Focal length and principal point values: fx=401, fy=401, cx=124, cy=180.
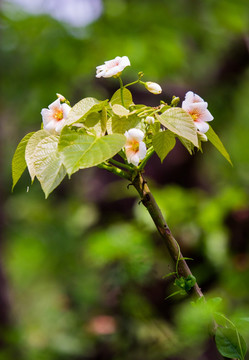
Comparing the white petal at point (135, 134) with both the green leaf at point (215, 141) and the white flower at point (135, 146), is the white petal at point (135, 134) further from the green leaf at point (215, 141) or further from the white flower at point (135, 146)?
the green leaf at point (215, 141)

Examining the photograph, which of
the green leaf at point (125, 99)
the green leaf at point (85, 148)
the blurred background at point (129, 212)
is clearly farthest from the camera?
the blurred background at point (129, 212)

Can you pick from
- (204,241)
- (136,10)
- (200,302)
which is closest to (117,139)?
(200,302)

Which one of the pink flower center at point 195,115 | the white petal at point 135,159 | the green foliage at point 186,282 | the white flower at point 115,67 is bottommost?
the green foliage at point 186,282

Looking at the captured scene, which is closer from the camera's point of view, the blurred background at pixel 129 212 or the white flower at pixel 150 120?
the white flower at pixel 150 120

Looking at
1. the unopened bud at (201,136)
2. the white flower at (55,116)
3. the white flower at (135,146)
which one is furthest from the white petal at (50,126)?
the unopened bud at (201,136)

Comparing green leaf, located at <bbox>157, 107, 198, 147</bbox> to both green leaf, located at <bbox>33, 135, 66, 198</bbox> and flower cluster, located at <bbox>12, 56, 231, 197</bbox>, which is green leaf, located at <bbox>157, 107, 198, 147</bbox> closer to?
flower cluster, located at <bbox>12, 56, 231, 197</bbox>

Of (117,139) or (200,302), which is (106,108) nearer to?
(117,139)

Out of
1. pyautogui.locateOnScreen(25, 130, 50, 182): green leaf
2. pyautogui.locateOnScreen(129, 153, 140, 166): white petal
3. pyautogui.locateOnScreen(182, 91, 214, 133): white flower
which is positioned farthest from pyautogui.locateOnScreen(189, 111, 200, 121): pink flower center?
pyautogui.locateOnScreen(25, 130, 50, 182): green leaf

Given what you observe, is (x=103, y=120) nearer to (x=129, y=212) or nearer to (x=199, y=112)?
(x=199, y=112)
